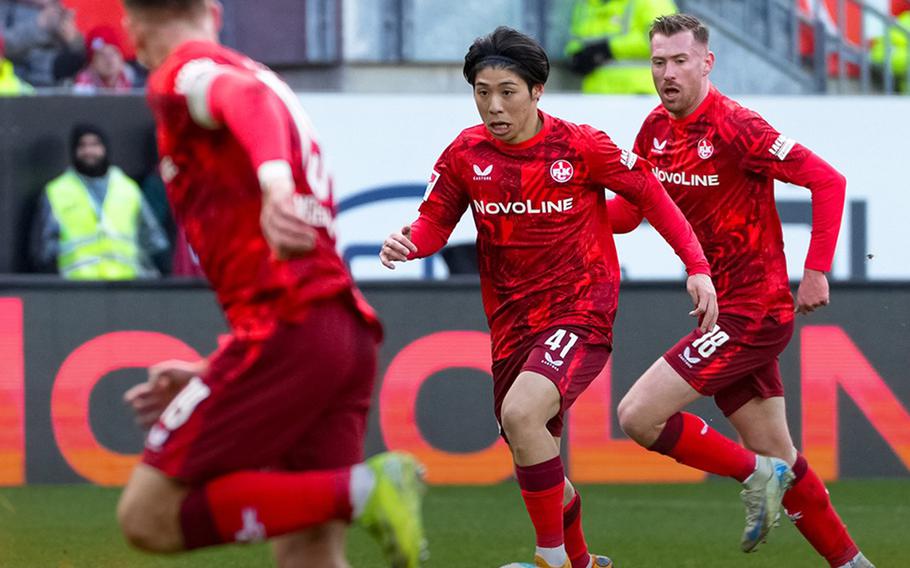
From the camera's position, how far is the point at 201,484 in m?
4.11

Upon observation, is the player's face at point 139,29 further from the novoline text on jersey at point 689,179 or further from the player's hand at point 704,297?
the novoline text on jersey at point 689,179

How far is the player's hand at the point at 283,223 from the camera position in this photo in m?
3.64

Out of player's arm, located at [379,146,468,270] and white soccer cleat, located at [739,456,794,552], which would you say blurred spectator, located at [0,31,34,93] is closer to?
player's arm, located at [379,146,468,270]

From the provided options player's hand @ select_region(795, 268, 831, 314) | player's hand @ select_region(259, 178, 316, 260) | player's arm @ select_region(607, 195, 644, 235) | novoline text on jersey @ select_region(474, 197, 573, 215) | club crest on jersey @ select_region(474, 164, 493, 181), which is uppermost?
player's hand @ select_region(259, 178, 316, 260)

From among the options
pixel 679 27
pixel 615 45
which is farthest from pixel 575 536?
pixel 615 45

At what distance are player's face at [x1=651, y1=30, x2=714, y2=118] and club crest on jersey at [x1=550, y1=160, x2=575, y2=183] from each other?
0.68 metres

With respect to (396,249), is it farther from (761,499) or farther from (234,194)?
(234,194)

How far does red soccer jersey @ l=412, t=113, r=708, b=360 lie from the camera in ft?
19.2

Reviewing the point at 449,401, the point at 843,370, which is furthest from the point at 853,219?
the point at 449,401

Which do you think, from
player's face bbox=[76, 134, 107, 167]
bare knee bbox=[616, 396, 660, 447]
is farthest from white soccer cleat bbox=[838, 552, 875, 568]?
player's face bbox=[76, 134, 107, 167]

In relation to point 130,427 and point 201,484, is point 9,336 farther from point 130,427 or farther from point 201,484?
point 201,484

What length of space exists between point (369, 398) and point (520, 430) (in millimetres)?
1316

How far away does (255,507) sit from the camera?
13.3ft

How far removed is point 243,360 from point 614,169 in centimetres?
222
